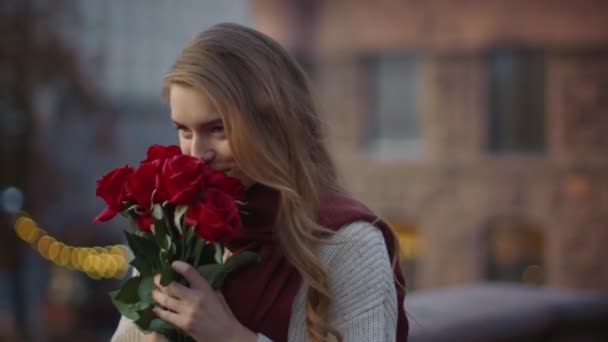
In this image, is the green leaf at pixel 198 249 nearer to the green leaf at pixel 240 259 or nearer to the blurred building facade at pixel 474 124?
the green leaf at pixel 240 259

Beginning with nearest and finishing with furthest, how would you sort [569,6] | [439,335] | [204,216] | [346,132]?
[204,216] < [439,335] < [569,6] < [346,132]

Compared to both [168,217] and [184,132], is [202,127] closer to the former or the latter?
[184,132]

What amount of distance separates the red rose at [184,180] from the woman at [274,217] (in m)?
0.08

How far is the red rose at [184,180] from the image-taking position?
225cm

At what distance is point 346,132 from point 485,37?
Answer: 11.6ft

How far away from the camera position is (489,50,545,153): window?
22688 mm

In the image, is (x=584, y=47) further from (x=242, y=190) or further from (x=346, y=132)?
(x=242, y=190)

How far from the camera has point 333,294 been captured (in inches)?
94.3

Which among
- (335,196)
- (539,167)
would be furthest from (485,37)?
(335,196)

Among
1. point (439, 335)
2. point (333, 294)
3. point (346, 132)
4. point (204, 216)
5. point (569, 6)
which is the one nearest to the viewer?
point (204, 216)

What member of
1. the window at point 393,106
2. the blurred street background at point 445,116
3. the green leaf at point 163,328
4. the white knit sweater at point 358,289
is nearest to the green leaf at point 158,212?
the green leaf at point 163,328

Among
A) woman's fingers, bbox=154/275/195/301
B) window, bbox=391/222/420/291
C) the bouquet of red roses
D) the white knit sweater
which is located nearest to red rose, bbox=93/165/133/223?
the bouquet of red roses

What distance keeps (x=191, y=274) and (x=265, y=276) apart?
0.58 feet

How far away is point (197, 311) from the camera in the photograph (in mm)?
2254
